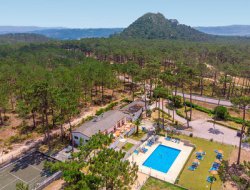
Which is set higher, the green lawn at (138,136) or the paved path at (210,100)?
the paved path at (210,100)

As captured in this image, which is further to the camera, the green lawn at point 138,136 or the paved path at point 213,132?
the green lawn at point 138,136

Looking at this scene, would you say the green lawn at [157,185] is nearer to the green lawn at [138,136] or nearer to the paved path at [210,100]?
the green lawn at [138,136]

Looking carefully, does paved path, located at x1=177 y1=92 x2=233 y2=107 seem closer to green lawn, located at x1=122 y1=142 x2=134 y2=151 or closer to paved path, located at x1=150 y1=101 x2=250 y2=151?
paved path, located at x1=150 y1=101 x2=250 y2=151

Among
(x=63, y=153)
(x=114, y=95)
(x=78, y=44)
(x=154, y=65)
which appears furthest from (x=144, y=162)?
(x=78, y=44)

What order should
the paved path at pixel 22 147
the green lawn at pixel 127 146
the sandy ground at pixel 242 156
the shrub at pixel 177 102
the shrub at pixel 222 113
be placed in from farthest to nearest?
the shrub at pixel 177 102
the shrub at pixel 222 113
the green lawn at pixel 127 146
the paved path at pixel 22 147
the sandy ground at pixel 242 156

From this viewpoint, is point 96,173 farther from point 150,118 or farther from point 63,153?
point 150,118

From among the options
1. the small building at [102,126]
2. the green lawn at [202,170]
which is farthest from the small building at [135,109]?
the green lawn at [202,170]

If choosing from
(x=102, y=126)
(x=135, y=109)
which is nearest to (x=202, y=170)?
(x=102, y=126)
